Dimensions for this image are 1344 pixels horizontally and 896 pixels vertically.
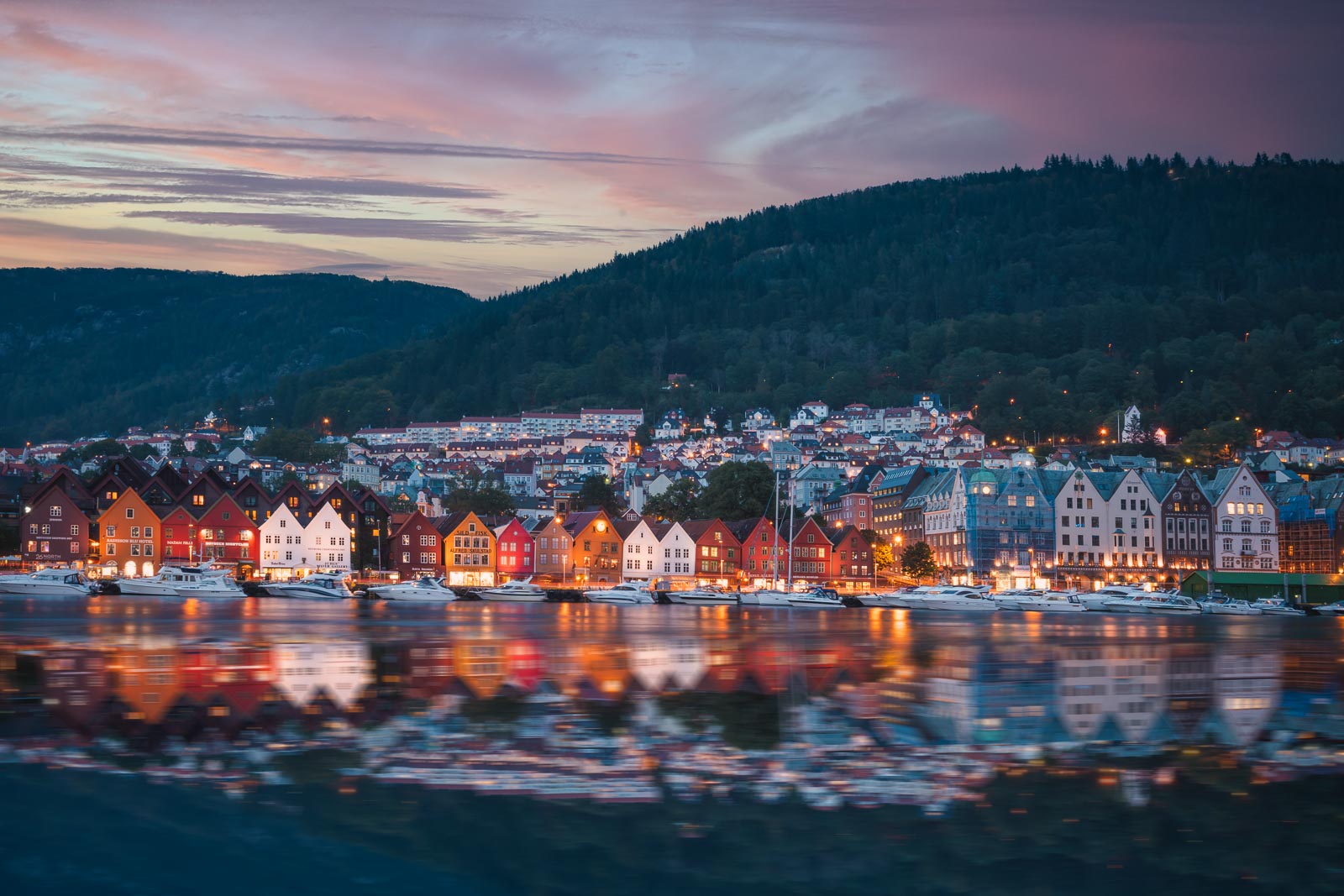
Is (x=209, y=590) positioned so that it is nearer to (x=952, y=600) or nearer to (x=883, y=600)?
(x=883, y=600)

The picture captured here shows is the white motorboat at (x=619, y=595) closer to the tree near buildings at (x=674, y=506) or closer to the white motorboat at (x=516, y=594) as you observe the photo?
the white motorboat at (x=516, y=594)

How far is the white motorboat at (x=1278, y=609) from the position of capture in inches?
3236

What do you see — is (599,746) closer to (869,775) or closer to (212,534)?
(869,775)

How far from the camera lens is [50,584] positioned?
255 feet

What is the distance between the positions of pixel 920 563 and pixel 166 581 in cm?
5361

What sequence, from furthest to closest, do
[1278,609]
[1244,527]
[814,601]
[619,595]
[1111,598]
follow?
[1244,527]
[1111,598]
[619,595]
[1278,609]
[814,601]

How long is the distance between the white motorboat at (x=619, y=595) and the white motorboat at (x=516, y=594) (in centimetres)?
300

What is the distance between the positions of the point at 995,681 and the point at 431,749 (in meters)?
15.7

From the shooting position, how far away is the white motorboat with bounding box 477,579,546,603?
85312 millimetres

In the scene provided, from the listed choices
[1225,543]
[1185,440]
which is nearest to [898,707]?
[1225,543]

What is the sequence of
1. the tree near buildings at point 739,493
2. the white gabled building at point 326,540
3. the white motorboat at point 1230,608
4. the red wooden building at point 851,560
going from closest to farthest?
the white motorboat at point 1230,608 < the white gabled building at point 326,540 < the red wooden building at point 851,560 < the tree near buildings at point 739,493

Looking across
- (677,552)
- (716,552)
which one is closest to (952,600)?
(716,552)

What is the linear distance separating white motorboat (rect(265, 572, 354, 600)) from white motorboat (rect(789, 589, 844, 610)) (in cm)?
2608

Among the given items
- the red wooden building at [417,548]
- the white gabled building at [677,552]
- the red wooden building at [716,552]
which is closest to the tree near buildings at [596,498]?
the white gabled building at [677,552]
